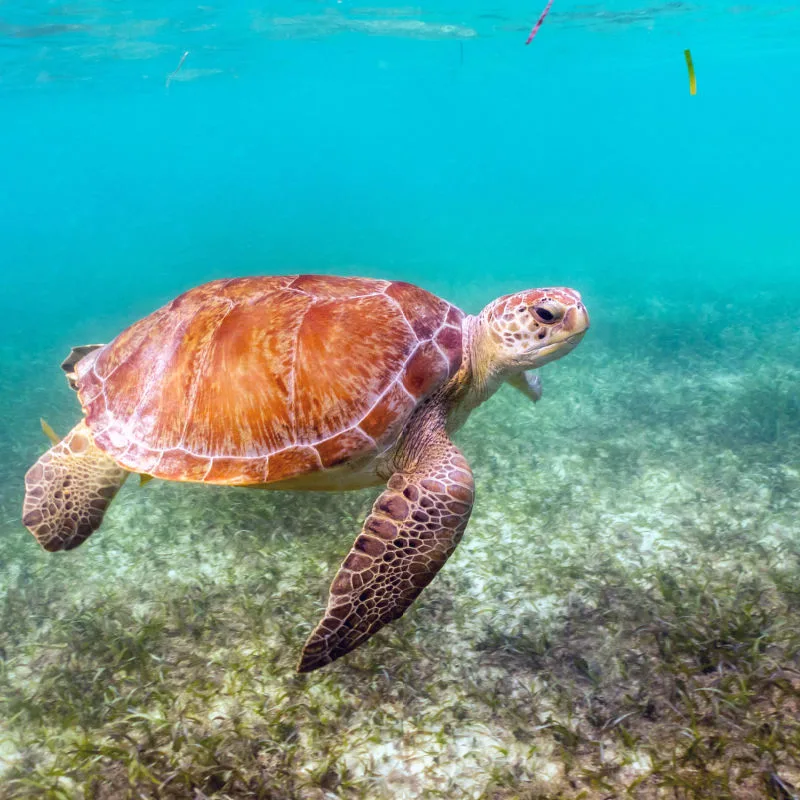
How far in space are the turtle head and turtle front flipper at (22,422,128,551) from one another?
7.64 feet

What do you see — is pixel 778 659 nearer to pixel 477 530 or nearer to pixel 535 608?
pixel 535 608

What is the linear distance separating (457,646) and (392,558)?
712mm

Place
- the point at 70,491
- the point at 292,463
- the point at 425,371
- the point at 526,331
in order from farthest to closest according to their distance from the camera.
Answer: the point at 70,491 < the point at 526,331 < the point at 425,371 < the point at 292,463

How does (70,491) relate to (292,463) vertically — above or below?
below

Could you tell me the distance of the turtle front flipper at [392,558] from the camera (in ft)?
7.45

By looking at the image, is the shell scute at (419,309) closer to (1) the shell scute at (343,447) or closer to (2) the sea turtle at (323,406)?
(2) the sea turtle at (323,406)

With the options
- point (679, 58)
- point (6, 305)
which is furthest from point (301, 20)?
point (679, 58)

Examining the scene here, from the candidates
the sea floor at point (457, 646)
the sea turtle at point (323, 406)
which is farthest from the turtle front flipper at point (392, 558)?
the sea floor at point (457, 646)

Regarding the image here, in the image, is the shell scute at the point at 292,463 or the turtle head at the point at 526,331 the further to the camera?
the turtle head at the point at 526,331

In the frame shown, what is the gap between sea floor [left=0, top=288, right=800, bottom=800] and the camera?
208cm

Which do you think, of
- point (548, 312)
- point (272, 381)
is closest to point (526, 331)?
point (548, 312)

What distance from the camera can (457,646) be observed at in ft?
8.84

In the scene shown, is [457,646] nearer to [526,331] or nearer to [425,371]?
[425,371]

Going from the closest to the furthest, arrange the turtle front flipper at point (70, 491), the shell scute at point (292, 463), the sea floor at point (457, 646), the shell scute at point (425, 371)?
1. the sea floor at point (457, 646)
2. the shell scute at point (292, 463)
3. the shell scute at point (425, 371)
4. the turtle front flipper at point (70, 491)
